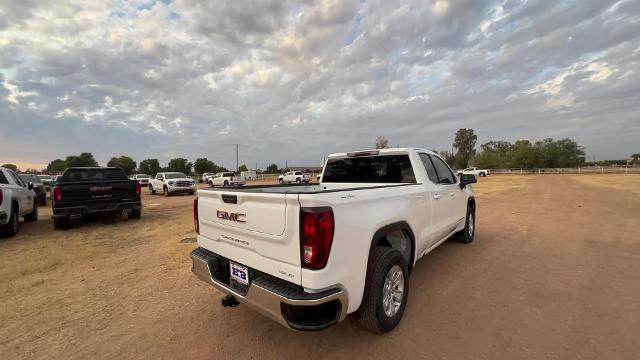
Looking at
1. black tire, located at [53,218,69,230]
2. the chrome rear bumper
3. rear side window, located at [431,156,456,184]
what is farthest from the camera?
black tire, located at [53,218,69,230]

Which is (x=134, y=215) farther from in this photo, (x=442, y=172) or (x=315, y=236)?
(x=315, y=236)

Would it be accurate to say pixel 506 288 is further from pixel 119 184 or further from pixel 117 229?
pixel 119 184

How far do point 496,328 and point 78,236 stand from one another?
29.2 feet

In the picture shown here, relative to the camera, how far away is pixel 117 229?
28.3ft

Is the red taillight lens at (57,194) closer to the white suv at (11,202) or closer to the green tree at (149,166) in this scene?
the white suv at (11,202)

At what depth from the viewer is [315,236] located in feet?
7.60

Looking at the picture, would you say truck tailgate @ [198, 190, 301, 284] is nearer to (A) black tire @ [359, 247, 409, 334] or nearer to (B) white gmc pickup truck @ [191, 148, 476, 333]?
(B) white gmc pickup truck @ [191, 148, 476, 333]

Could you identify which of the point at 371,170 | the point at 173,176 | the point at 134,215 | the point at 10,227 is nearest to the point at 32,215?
the point at 134,215

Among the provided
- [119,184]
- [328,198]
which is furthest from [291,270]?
[119,184]

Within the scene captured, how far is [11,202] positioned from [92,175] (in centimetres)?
242

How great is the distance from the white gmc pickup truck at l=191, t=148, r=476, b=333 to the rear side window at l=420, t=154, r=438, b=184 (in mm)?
528

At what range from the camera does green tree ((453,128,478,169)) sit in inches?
3698

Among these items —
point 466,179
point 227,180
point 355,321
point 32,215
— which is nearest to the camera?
point 355,321

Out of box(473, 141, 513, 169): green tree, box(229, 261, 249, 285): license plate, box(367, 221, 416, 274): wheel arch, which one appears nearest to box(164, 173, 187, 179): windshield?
box(229, 261, 249, 285): license plate
